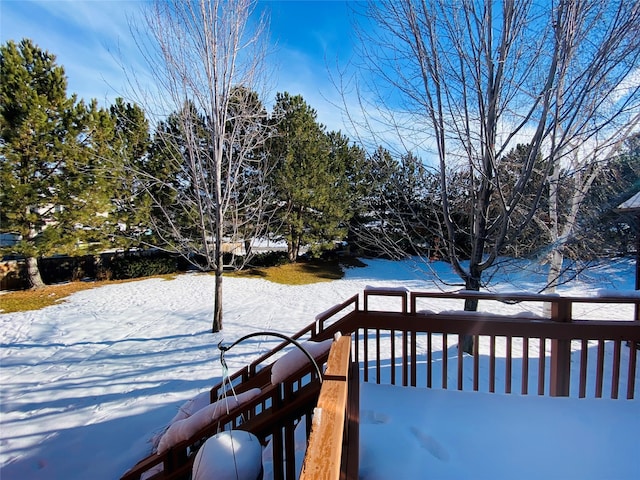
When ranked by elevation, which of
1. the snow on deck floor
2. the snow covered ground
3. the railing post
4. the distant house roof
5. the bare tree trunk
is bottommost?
the snow covered ground

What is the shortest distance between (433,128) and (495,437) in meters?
2.76

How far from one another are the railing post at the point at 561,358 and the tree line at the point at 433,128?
2.62 ft

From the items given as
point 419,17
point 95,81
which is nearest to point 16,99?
point 95,81

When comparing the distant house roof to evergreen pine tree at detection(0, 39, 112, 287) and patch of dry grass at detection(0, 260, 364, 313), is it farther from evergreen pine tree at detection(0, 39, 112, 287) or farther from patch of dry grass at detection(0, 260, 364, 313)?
evergreen pine tree at detection(0, 39, 112, 287)

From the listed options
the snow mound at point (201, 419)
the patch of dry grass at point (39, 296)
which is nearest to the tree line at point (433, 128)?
the patch of dry grass at point (39, 296)

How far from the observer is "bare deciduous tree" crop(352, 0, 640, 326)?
7.61 ft

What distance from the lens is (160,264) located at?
444 inches

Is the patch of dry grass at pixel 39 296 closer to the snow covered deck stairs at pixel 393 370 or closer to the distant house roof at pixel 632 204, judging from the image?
the snow covered deck stairs at pixel 393 370

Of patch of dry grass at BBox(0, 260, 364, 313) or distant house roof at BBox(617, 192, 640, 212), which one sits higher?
distant house roof at BBox(617, 192, 640, 212)

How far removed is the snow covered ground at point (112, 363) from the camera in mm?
2742

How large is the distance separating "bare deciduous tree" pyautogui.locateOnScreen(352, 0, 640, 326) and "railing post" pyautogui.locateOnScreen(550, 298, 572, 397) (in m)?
0.79

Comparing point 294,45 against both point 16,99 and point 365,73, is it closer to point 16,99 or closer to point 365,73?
point 365,73

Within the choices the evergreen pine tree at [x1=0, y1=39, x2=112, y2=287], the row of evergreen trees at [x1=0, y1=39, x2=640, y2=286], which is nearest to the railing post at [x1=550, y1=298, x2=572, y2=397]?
the row of evergreen trees at [x1=0, y1=39, x2=640, y2=286]

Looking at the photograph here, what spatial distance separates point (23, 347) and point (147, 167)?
7.15m
